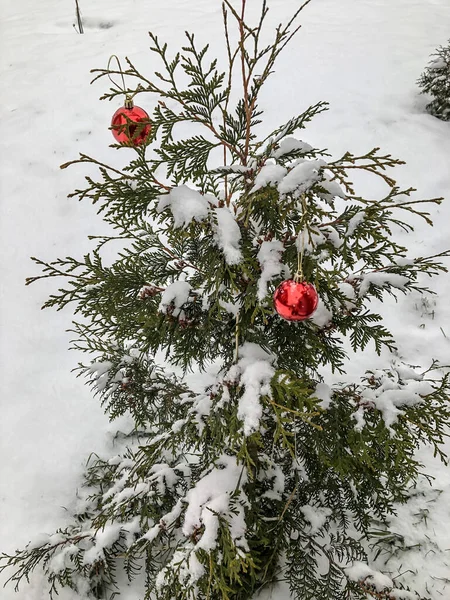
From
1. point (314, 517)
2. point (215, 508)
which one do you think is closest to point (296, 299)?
point (215, 508)

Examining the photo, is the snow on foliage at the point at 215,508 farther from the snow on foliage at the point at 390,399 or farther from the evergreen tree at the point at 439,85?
the evergreen tree at the point at 439,85

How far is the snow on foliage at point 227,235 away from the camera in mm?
1593

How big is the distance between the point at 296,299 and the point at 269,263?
0.96 feet

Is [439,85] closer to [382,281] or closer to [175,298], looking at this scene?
[382,281]

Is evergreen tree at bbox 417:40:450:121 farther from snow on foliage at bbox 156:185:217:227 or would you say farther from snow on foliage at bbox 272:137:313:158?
snow on foliage at bbox 156:185:217:227

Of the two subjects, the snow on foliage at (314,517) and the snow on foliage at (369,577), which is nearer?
the snow on foliage at (369,577)

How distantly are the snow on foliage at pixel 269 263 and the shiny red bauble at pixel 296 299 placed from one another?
0.15 m

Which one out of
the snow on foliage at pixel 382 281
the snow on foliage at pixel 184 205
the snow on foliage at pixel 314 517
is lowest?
the snow on foliage at pixel 314 517

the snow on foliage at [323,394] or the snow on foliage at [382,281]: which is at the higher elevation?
the snow on foliage at [382,281]

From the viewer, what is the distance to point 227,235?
1.62 metres

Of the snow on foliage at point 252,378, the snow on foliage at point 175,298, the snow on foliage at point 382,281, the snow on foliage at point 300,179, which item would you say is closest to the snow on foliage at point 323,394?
the snow on foliage at point 252,378

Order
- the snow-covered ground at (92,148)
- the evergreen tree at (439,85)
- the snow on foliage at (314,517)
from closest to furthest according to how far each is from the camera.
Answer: the snow on foliage at (314,517) → the snow-covered ground at (92,148) → the evergreen tree at (439,85)

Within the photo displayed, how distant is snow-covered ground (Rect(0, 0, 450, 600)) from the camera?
11.7ft

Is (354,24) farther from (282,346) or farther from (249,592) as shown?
(249,592)
